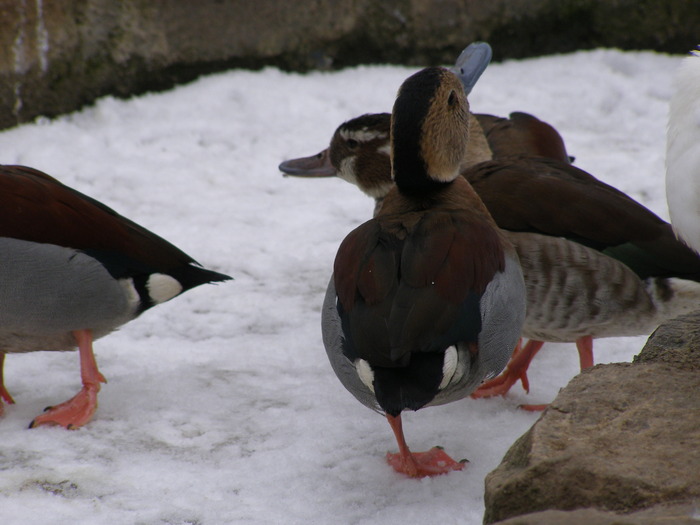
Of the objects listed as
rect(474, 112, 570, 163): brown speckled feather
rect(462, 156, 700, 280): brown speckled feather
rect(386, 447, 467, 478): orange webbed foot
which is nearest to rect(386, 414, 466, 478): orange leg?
rect(386, 447, 467, 478): orange webbed foot

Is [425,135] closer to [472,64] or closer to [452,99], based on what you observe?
[452,99]

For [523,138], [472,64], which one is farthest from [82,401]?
[523,138]

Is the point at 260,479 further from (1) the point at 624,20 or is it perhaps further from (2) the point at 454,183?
(1) the point at 624,20

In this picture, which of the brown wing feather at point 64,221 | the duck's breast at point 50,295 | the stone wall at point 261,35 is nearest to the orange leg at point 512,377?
the brown wing feather at point 64,221

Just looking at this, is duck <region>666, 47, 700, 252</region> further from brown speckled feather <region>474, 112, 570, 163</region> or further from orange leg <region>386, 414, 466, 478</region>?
brown speckled feather <region>474, 112, 570, 163</region>

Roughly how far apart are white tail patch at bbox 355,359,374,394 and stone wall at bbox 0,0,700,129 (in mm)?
4520

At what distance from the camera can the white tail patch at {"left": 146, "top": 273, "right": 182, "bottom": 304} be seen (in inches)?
157

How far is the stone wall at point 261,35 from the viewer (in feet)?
21.6

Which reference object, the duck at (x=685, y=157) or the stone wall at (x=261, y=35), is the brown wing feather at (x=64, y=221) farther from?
the stone wall at (x=261, y=35)

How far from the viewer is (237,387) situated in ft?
13.6

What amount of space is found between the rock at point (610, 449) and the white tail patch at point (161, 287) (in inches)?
75.9

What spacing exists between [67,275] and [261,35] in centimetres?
440

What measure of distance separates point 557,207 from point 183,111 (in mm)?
4083

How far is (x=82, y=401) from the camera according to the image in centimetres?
377
